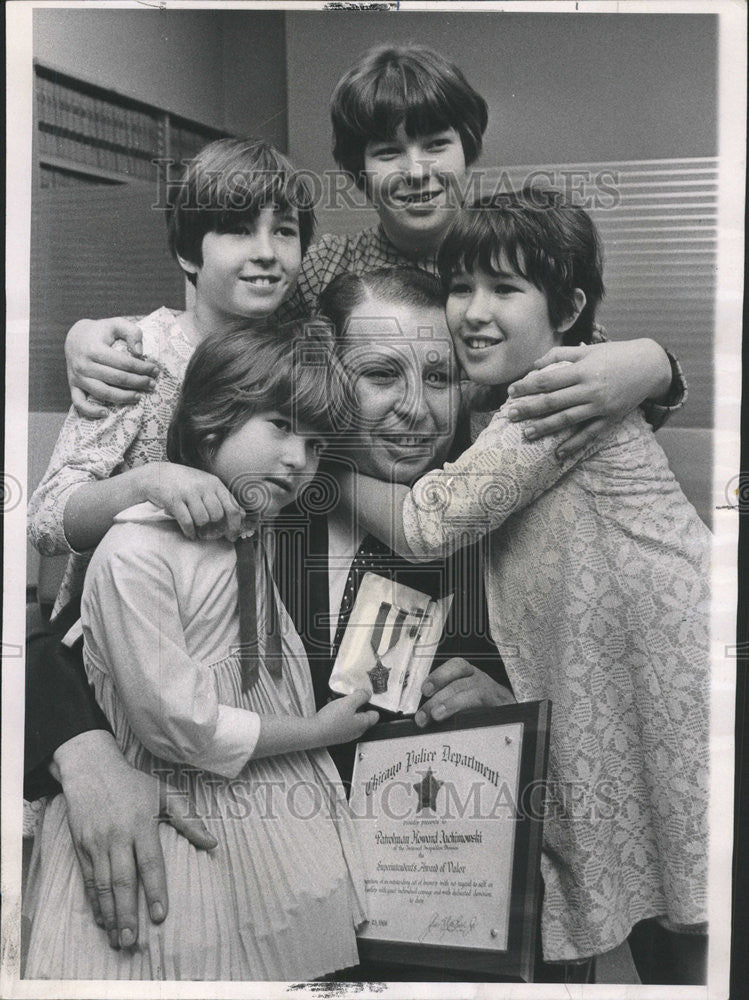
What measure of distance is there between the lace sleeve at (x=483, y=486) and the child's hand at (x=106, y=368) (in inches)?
20.9

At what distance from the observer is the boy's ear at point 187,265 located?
5.86 ft

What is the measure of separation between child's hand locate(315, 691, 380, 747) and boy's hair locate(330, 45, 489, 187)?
36.9 inches

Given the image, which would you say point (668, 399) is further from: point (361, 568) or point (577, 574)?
point (361, 568)

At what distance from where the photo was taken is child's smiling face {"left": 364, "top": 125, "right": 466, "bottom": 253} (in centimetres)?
177

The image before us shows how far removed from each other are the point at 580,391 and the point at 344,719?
72 cm

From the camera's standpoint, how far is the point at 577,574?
1.75m

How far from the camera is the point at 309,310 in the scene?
1.77 m

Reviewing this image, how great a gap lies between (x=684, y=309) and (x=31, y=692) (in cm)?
141

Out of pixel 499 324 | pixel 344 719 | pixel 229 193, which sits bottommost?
pixel 344 719

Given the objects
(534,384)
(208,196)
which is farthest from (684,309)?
(208,196)

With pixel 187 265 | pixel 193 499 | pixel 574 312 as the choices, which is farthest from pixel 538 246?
pixel 193 499

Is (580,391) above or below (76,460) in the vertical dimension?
above

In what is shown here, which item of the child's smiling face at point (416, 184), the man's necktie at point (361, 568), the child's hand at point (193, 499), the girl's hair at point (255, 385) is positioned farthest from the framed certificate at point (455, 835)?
the child's smiling face at point (416, 184)

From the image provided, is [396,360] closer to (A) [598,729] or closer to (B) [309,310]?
(B) [309,310]
